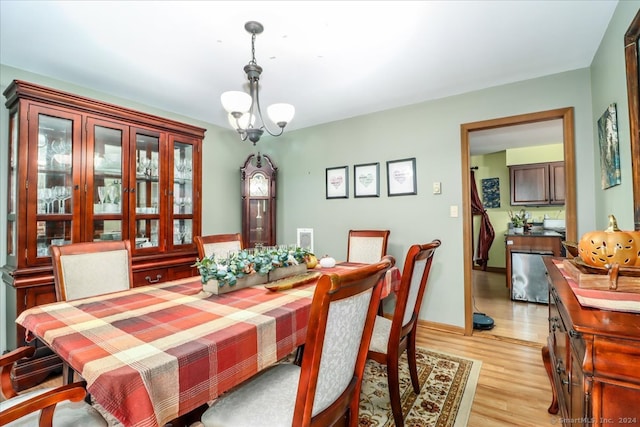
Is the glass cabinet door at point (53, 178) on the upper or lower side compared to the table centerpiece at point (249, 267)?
upper

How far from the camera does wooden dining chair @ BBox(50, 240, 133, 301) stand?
1.70 m

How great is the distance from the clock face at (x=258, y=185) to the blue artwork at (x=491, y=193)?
448cm

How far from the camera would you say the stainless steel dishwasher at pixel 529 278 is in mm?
3811

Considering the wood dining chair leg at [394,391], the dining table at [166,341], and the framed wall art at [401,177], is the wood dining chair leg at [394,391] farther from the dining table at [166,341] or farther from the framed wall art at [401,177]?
the framed wall art at [401,177]

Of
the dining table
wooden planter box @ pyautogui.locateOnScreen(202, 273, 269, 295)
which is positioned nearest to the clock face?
wooden planter box @ pyautogui.locateOnScreen(202, 273, 269, 295)

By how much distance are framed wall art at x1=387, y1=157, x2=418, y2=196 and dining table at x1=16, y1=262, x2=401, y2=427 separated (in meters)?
2.08

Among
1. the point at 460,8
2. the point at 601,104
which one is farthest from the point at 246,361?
the point at 601,104

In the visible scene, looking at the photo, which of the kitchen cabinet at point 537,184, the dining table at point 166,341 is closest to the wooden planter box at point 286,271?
the dining table at point 166,341

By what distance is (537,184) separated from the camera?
516 cm

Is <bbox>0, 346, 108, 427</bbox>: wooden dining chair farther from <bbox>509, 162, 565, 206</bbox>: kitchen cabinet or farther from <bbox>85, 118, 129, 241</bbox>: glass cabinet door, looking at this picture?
<bbox>509, 162, 565, 206</bbox>: kitchen cabinet

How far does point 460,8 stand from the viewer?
1743 millimetres

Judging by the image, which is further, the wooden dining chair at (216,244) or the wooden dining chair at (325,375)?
the wooden dining chair at (216,244)

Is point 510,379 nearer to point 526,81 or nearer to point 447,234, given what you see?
point 447,234

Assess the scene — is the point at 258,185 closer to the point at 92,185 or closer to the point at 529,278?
the point at 92,185
